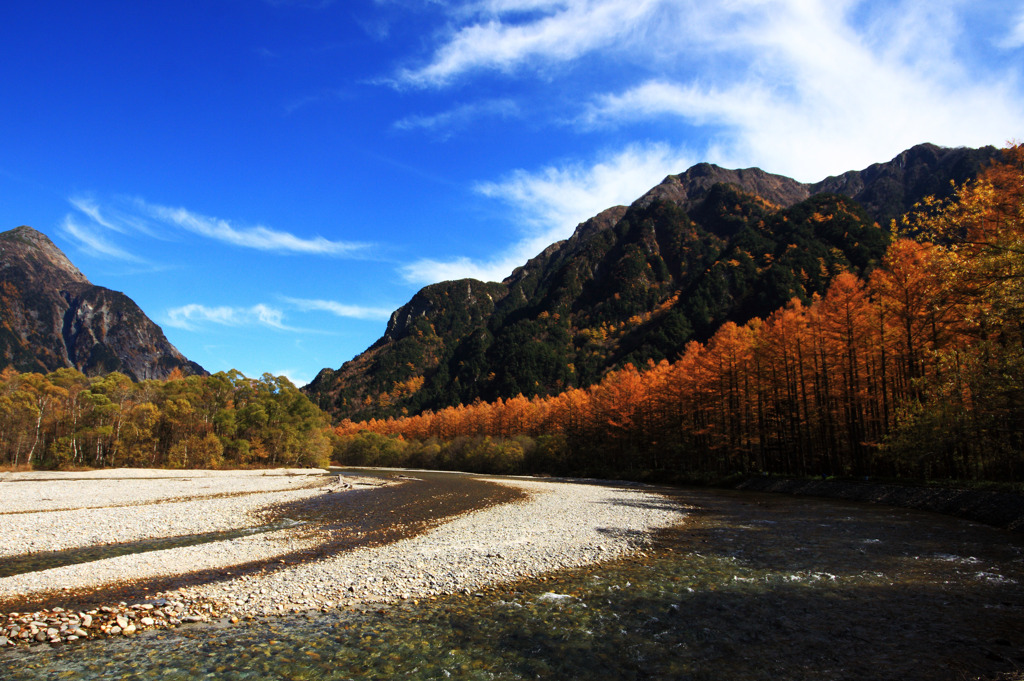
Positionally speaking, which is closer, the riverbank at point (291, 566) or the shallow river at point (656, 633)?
the shallow river at point (656, 633)

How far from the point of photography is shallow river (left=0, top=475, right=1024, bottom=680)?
8.16m

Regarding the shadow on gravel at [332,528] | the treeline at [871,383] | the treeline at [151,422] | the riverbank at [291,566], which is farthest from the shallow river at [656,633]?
the treeline at [151,422]

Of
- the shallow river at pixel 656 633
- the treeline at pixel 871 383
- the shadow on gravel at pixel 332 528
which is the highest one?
the treeline at pixel 871 383

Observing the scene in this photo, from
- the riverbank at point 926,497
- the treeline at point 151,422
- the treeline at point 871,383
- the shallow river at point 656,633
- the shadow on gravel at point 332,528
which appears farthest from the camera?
the treeline at point 151,422

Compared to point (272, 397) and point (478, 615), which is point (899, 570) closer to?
point (478, 615)

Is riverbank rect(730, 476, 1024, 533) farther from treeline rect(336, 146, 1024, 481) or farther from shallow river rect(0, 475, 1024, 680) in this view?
shallow river rect(0, 475, 1024, 680)

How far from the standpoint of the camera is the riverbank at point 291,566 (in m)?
10.6

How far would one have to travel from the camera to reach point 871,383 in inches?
1379

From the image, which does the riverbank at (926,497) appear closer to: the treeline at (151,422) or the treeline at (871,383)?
the treeline at (871,383)

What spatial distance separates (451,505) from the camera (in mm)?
32219

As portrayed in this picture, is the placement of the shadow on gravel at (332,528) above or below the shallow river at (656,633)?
below

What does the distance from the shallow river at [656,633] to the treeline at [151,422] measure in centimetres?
6997

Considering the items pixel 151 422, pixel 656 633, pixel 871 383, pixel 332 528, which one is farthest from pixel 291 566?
pixel 151 422

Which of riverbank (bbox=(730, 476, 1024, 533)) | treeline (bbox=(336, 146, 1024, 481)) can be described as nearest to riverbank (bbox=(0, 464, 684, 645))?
riverbank (bbox=(730, 476, 1024, 533))
